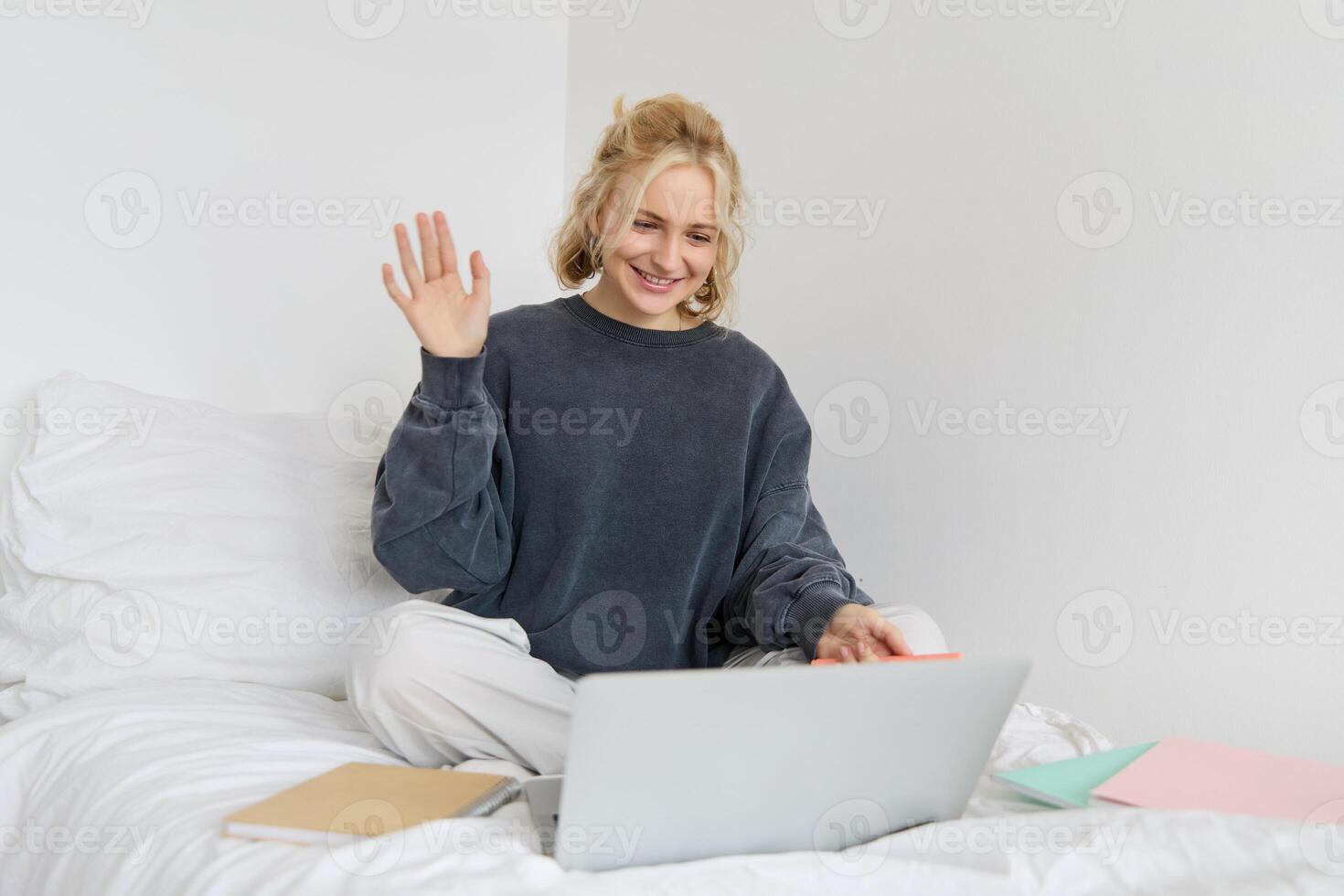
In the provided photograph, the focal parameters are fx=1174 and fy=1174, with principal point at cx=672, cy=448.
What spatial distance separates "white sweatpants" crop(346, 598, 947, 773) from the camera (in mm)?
1191

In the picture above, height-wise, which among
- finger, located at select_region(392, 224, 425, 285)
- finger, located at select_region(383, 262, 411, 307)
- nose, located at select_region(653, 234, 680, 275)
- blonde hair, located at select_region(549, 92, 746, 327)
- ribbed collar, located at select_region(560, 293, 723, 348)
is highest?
blonde hair, located at select_region(549, 92, 746, 327)

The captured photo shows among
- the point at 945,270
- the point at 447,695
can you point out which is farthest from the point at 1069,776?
the point at 945,270

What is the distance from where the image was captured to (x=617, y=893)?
742 millimetres

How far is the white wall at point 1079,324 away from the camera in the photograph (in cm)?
145

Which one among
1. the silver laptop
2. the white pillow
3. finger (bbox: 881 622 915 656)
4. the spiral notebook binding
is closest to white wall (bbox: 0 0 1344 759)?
the white pillow

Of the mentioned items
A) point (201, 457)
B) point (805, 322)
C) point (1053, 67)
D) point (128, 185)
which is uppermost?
point (1053, 67)

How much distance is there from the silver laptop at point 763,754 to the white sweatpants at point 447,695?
13.1 inches

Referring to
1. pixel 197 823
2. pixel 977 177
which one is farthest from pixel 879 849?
pixel 977 177

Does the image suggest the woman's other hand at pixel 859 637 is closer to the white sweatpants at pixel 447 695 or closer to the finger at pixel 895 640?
the finger at pixel 895 640

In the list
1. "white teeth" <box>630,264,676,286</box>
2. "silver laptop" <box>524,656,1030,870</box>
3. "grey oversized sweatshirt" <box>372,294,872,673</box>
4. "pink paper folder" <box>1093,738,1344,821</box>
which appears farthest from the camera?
"white teeth" <box>630,264,676,286</box>

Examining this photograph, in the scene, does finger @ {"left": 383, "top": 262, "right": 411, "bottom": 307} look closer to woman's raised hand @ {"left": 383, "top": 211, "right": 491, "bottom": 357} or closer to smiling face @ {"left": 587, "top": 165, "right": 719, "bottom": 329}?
woman's raised hand @ {"left": 383, "top": 211, "right": 491, "bottom": 357}

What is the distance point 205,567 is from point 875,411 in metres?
1.04

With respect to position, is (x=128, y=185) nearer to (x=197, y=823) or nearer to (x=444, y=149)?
(x=444, y=149)

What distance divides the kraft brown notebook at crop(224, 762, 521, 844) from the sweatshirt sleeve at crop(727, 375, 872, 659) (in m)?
0.45
